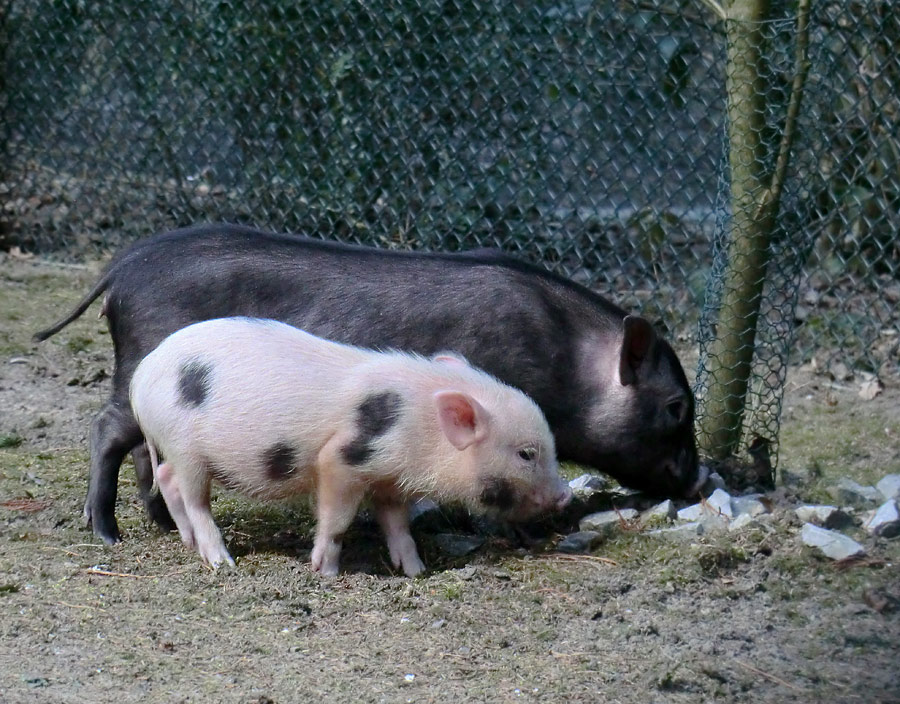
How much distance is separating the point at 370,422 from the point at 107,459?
44.8 inches

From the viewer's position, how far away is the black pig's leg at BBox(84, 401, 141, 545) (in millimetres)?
4250

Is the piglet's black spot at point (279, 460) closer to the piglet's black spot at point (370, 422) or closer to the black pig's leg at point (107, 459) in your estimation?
the piglet's black spot at point (370, 422)

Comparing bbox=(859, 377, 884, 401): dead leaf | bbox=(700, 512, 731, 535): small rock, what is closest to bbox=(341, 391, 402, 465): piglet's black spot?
bbox=(700, 512, 731, 535): small rock

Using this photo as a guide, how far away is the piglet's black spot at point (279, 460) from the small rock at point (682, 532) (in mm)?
1280

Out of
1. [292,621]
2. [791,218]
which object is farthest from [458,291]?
[791,218]

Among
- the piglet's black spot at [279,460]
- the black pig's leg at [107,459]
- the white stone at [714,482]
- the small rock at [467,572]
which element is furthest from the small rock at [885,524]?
the black pig's leg at [107,459]

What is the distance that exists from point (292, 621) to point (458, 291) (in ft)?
5.00

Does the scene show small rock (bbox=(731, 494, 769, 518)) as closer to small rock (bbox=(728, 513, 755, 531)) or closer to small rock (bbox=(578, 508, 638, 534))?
small rock (bbox=(728, 513, 755, 531))

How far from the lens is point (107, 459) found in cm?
436

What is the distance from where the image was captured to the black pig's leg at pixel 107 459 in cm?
425

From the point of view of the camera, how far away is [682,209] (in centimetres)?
748

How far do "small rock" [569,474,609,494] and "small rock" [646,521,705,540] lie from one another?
2.33 feet

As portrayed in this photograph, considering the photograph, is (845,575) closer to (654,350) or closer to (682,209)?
(654,350)

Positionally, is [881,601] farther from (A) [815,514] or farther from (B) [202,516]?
(B) [202,516]
